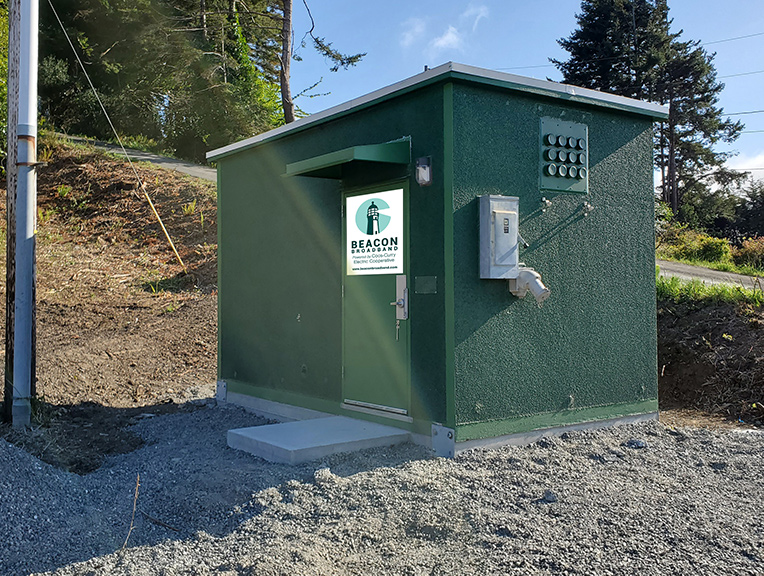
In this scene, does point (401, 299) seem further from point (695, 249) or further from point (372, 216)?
point (695, 249)

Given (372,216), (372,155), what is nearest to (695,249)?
(372,216)

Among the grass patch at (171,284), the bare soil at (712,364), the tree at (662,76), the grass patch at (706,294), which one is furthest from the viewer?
the tree at (662,76)

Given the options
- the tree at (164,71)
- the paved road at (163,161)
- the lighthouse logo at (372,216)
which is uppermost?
the tree at (164,71)

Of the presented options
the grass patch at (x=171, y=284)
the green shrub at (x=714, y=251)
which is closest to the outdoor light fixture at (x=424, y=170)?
the grass patch at (x=171, y=284)

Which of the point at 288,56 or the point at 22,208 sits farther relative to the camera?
the point at 288,56

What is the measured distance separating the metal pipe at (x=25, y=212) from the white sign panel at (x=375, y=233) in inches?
130

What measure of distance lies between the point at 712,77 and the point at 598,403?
1260 inches

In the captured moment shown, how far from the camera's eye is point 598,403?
6.75m

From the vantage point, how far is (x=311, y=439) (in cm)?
607

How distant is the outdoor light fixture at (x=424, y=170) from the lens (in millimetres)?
5992

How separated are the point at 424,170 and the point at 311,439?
99.5 inches

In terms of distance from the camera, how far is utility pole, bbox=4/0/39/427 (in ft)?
23.6

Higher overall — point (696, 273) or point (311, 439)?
point (696, 273)

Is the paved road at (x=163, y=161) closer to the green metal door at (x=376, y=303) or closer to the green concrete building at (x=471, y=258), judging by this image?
the green concrete building at (x=471, y=258)
